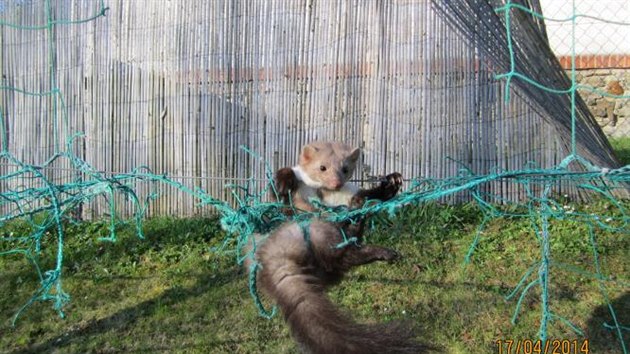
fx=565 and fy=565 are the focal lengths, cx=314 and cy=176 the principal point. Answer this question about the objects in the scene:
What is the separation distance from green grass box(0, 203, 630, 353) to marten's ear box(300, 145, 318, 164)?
1418mm

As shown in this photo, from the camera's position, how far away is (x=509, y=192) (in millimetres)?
6316

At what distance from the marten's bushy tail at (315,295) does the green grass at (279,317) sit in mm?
1531

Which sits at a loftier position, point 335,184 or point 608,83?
point 608,83

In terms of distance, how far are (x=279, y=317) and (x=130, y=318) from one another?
1359mm

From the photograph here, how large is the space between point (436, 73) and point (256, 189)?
237 centimetres

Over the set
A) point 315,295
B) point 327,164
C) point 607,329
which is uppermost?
point 327,164

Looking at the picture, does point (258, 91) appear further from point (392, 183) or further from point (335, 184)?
point (392, 183)

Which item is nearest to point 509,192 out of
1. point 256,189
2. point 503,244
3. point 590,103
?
point 503,244

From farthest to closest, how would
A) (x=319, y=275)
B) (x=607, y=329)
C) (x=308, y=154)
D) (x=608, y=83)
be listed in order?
(x=608, y=83) < (x=607, y=329) < (x=308, y=154) < (x=319, y=275)

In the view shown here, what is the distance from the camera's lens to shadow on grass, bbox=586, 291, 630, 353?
4316 millimetres

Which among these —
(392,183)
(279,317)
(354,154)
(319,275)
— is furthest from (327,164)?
(279,317)

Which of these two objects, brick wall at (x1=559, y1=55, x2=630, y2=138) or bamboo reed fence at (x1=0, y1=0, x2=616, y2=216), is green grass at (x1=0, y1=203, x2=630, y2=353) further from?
brick wall at (x1=559, y1=55, x2=630, y2=138)

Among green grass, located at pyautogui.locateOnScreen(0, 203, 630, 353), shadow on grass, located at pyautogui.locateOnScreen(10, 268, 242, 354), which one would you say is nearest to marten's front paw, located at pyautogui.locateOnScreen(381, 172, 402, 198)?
green grass, located at pyautogui.locateOnScreen(0, 203, 630, 353)
